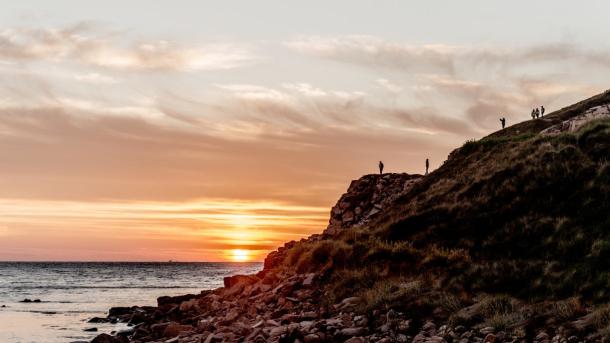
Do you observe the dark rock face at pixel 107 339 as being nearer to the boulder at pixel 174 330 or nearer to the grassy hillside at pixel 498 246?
the boulder at pixel 174 330

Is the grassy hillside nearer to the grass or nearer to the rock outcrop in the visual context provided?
the grass

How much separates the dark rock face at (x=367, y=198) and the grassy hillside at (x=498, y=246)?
368 centimetres

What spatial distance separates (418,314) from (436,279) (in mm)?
3651

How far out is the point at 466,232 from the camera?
3086 centimetres

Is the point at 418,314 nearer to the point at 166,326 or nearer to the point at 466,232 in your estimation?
the point at 466,232

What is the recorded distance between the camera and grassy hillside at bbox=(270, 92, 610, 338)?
2156 centimetres

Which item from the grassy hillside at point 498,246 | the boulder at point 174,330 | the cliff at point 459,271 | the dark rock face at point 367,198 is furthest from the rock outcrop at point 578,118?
the boulder at point 174,330

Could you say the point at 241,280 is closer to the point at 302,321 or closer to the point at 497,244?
the point at 302,321

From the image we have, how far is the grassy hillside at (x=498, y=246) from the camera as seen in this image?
2156cm

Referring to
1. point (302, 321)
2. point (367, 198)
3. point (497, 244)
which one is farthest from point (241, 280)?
point (497, 244)

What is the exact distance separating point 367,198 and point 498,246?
18.3 metres

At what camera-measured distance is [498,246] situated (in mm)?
28484

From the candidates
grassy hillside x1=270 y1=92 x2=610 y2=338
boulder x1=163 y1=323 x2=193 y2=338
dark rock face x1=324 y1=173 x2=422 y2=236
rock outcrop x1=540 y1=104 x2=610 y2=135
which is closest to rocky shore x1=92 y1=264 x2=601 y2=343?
boulder x1=163 y1=323 x2=193 y2=338

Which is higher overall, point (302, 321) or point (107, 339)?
point (302, 321)
